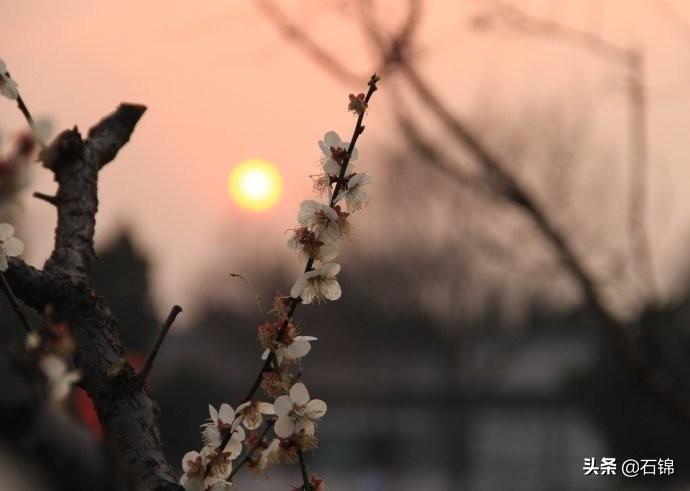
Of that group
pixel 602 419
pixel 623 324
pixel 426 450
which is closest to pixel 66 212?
pixel 623 324

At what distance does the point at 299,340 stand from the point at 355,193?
0.24 metres

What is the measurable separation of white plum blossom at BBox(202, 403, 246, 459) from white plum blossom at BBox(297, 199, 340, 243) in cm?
31

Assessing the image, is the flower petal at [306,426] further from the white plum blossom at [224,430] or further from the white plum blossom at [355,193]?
the white plum blossom at [355,193]

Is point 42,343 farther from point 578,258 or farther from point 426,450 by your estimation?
point 426,450

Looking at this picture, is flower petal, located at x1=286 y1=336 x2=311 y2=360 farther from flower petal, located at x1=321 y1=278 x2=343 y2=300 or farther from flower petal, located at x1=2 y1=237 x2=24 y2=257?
flower petal, located at x1=2 y1=237 x2=24 y2=257

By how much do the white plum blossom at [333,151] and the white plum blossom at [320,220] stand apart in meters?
0.06

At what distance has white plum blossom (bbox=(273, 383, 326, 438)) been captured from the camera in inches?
66.7

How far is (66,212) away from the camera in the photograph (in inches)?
73.1

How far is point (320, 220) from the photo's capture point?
5.63 feet

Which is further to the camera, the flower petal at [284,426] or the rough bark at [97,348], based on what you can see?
the flower petal at [284,426]

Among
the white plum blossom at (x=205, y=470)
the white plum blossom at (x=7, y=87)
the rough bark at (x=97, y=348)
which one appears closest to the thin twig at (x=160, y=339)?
the rough bark at (x=97, y=348)

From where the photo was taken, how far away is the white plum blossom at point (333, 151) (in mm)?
1713

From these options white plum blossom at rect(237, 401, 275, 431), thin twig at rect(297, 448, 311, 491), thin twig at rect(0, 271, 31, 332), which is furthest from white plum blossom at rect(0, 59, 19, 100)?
thin twig at rect(297, 448, 311, 491)

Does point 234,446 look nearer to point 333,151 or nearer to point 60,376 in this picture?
point 60,376
